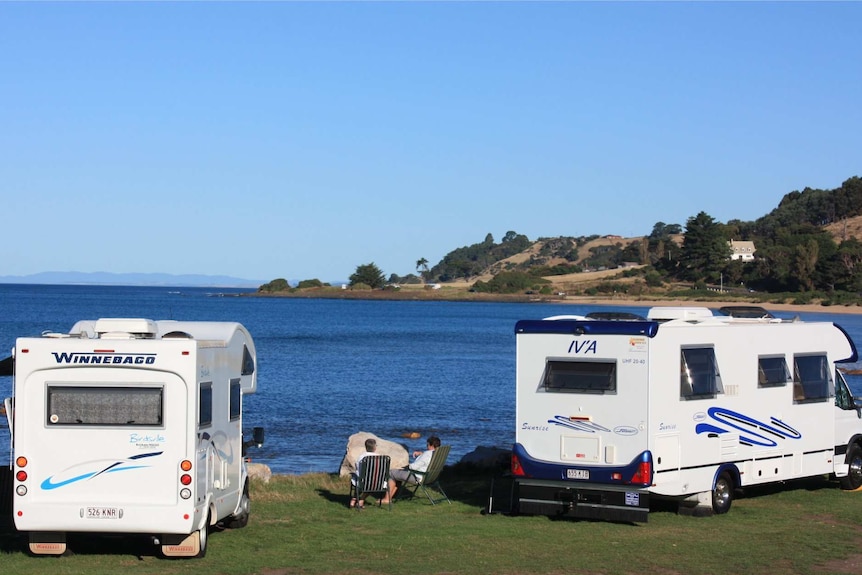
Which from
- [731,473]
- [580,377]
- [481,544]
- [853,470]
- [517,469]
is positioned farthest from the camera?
[853,470]

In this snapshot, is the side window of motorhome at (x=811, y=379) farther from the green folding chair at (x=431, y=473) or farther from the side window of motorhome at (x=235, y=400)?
the side window of motorhome at (x=235, y=400)

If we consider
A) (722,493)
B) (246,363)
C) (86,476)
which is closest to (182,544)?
(86,476)

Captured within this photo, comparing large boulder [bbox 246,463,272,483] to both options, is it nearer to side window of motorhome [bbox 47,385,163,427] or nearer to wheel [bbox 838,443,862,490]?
side window of motorhome [bbox 47,385,163,427]

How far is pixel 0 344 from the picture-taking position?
69.6 meters

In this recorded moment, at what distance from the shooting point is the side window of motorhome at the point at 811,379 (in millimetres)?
17516

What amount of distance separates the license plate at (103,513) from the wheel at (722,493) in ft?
27.2

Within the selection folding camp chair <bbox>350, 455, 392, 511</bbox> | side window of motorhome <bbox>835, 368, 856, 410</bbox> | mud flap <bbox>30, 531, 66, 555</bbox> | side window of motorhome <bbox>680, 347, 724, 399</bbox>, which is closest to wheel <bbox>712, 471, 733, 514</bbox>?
side window of motorhome <bbox>680, 347, 724, 399</bbox>

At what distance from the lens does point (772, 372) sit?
1697cm

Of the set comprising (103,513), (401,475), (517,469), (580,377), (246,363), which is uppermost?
(246,363)

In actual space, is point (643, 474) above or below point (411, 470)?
above

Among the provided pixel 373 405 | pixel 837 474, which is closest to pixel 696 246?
pixel 373 405

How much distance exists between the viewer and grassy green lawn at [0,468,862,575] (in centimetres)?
1211

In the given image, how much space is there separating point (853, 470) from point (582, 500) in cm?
628

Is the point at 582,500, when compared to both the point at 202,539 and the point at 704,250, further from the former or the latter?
the point at 704,250
